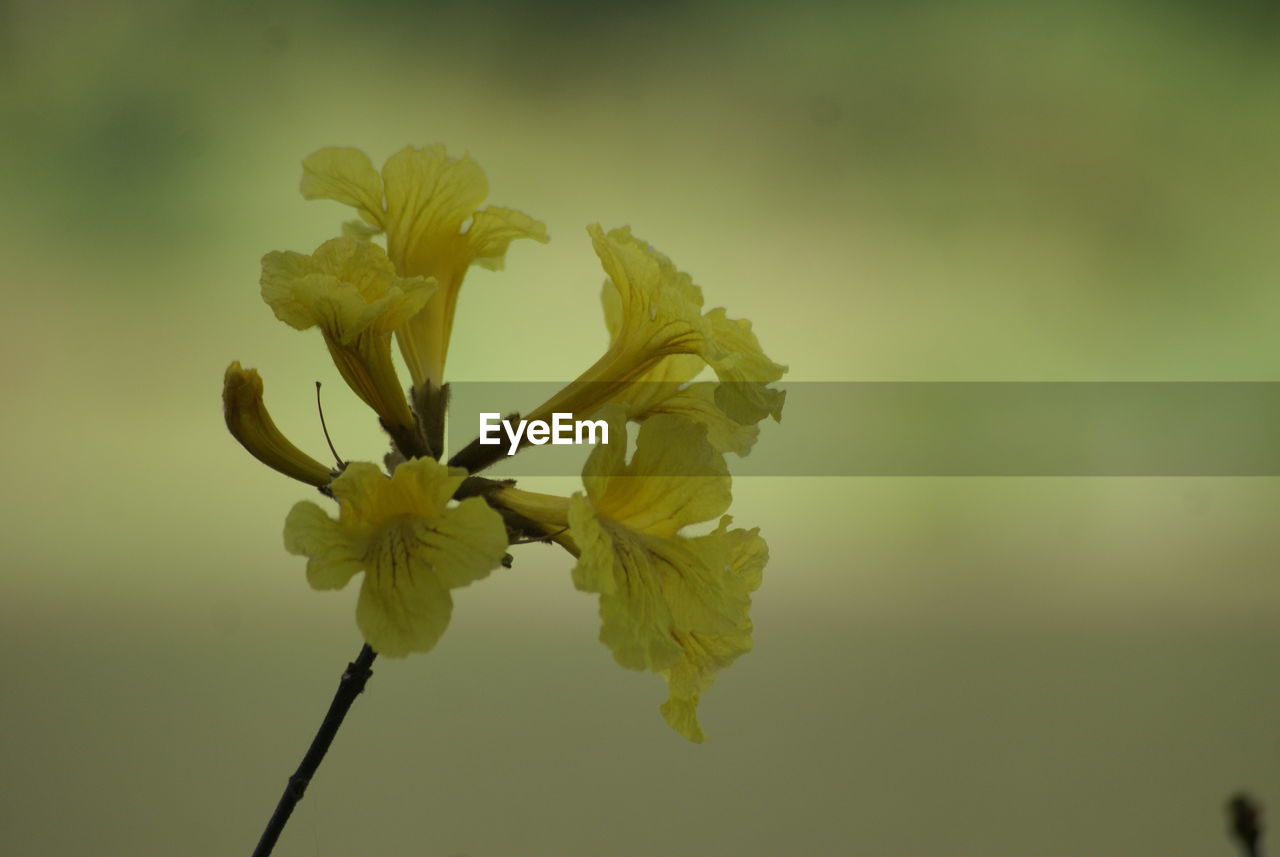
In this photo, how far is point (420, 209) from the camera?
0.57 meters

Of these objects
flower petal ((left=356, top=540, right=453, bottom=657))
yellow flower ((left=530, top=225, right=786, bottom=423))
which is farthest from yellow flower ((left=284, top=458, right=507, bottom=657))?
yellow flower ((left=530, top=225, right=786, bottom=423))

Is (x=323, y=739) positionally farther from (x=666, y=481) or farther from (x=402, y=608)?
(x=666, y=481)

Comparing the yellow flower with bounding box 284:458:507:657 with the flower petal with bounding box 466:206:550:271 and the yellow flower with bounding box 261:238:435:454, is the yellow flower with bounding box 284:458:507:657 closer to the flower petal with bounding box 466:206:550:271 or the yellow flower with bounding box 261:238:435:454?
the yellow flower with bounding box 261:238:435:454

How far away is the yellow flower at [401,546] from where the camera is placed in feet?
1.35

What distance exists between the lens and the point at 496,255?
0.62 metres

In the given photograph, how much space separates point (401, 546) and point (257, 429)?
0.11 metres

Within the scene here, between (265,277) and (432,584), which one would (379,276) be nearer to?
(265,277)

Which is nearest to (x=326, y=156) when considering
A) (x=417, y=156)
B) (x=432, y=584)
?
(x=417, y=156)

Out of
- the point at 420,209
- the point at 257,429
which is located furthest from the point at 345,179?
the point at 257,429

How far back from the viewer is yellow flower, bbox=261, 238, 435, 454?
0.46 metres

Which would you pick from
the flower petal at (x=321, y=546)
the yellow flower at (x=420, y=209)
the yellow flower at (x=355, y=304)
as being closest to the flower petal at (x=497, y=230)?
the yellow flower at (x=420, y=209)

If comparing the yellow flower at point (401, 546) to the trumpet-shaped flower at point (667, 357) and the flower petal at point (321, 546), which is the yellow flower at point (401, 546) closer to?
the flower petal at point (321, 546)

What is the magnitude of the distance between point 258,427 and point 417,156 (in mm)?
167

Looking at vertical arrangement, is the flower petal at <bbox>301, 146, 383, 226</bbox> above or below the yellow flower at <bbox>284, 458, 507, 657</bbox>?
above
